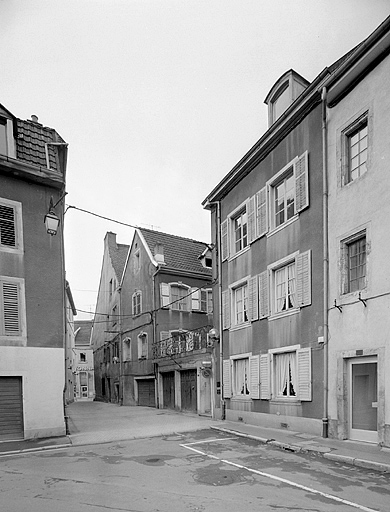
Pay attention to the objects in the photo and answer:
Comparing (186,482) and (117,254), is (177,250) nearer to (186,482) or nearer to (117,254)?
(117,254)

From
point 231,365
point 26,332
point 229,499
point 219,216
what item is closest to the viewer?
point 229,499

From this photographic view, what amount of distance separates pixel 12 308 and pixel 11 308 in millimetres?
26

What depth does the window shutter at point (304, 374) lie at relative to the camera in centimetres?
1048

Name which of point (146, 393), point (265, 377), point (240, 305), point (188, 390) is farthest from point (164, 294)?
point (265, 377)

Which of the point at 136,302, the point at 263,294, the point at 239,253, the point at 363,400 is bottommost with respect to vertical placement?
the point at 363,400

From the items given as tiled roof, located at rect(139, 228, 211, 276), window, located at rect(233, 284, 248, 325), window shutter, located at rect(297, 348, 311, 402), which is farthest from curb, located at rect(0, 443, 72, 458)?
tiled roof, located at rect(139, 228, 211, 276)

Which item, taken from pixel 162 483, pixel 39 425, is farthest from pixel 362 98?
pixel 39 425

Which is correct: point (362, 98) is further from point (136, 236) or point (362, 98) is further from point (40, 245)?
point (136, 236)

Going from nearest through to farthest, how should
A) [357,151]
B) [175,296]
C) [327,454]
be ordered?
1. [327,454]
2. [357,151]
3. [175,296]

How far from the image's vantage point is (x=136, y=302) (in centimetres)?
2548

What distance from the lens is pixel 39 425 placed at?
11.3 m

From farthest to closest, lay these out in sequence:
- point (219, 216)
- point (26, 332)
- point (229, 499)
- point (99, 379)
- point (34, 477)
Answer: point (99, 379) → point (219, 216) → point (26, 332) → point (34, 477) → point (229, 499)

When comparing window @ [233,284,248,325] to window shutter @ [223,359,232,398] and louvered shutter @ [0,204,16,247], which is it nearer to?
window shutter @ [223,359,232,398]

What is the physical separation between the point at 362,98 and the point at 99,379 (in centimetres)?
3436
